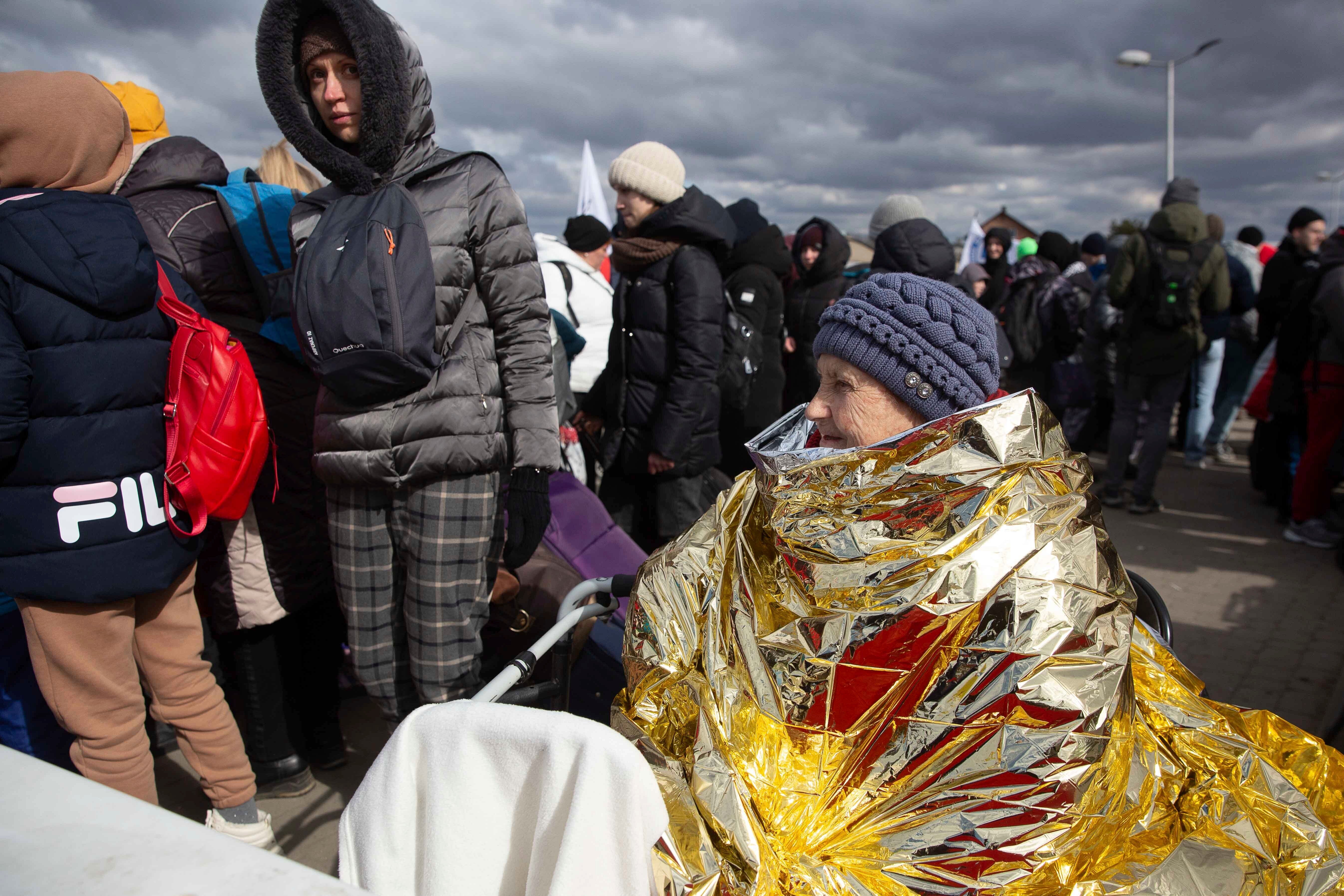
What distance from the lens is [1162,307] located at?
5344 mm

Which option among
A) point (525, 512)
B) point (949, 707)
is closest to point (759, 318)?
point (525, 512)

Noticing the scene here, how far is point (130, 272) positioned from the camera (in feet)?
6.05

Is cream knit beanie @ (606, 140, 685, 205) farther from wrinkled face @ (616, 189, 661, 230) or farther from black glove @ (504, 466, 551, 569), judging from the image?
black glove @ (504, 466, 551, 569)

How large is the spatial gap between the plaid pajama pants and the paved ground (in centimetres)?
81

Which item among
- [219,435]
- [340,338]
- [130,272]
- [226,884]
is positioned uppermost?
[130,272]

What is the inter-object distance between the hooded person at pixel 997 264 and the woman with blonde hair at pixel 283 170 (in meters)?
4.50

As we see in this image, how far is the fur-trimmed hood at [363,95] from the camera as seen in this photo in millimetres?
1940

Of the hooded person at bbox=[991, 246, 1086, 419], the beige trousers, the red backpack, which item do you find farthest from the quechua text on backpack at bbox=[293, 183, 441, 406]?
the hooded person at bbox=[991, 246, 1086, 419]

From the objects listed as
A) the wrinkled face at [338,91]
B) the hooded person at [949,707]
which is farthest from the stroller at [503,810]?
the wrinkled face at [338,91]

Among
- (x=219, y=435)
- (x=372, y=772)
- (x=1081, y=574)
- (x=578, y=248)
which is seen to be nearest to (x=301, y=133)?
(x=219, y=435)

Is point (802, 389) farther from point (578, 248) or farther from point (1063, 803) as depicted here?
point (1063, 803)

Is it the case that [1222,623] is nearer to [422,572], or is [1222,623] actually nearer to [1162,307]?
[1162,307]

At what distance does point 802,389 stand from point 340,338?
4117 mm

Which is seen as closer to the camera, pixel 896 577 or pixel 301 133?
pixel 896 577
